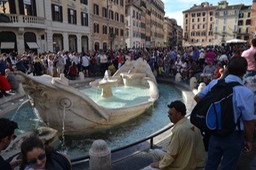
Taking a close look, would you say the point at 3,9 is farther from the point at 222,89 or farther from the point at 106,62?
the point at 222,89

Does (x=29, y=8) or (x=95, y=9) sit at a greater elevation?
(x=95, y=9)

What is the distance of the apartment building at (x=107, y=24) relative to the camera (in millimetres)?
34787

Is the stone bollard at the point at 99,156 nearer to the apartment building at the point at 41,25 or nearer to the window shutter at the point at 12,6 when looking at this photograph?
the apartment building at the point at 41,25

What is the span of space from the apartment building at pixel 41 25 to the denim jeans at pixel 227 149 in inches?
867

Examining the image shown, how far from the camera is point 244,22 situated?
7400 cm

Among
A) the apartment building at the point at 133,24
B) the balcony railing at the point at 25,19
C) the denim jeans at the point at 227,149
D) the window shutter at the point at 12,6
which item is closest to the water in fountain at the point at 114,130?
the denim jeans at the point at 227,149

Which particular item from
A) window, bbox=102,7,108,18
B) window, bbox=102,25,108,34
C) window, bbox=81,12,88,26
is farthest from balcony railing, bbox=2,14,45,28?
window, bbox=102,7,108,18

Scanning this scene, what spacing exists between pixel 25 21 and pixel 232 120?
75.8 ft

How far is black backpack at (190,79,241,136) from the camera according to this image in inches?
96.3

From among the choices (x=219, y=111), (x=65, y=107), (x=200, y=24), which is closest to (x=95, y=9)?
(x=65, y=107)

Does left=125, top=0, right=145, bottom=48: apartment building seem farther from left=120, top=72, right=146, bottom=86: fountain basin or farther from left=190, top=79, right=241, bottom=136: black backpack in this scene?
left=190, top=79, right=241, bottom=136: black backpack

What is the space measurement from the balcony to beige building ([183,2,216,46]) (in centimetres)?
7631

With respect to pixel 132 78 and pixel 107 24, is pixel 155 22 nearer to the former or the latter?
pixel 107 24

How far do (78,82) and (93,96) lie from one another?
4.03 metres
